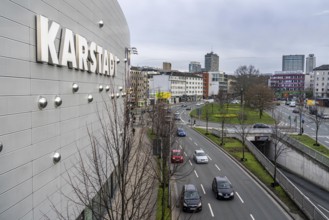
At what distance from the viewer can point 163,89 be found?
408 feet

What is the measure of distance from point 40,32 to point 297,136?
139ft

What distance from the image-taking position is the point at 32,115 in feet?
28.2

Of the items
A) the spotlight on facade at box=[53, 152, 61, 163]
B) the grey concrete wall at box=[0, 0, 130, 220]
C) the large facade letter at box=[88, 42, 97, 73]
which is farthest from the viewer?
the large facade letter at box=[88, 42, 97, 73]

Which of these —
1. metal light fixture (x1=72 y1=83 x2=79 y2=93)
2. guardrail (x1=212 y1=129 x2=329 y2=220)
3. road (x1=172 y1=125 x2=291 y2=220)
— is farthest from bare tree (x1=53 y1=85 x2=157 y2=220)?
guardrail (x1=212 y1=129 x2=329 y2=220)

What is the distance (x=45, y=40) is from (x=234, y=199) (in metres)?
17.9

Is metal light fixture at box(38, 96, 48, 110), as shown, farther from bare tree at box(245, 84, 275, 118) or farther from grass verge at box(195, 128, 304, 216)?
bare tree at box(245, 84, 275, 118)

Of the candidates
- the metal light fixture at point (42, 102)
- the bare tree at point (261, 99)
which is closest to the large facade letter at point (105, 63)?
the metal light fixture at point (42, 102)

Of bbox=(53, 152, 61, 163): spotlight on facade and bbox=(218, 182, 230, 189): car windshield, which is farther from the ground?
bbox=(53, 152, 61, 163): spotlight on facade

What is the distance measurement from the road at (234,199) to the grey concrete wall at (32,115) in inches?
232

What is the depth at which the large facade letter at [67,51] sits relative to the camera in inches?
408

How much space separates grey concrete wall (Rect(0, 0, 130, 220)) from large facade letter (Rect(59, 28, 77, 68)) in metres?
0.28

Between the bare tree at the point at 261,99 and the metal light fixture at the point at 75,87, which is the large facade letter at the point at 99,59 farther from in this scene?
the bare tree at the point at 261,99

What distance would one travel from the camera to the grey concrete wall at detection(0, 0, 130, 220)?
7371 millimetres

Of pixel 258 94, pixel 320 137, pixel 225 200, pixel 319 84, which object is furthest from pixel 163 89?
pixel 225 200
